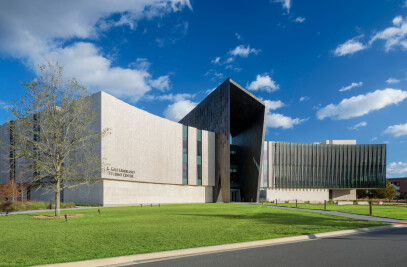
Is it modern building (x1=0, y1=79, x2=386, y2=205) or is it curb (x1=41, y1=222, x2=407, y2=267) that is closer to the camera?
curb (x1=41, y1=222, x2=407, y2=267)

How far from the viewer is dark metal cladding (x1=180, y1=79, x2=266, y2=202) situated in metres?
54.0

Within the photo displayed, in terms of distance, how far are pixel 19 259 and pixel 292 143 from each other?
69.8m

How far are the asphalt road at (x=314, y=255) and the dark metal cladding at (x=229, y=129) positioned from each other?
43070 millimetres

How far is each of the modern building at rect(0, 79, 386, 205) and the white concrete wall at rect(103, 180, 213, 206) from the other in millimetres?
128

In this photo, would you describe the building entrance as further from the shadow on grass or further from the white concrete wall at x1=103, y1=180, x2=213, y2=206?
the shadow on grass

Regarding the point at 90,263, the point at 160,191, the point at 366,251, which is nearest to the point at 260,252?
the point at 366,251

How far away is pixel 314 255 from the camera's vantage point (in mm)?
8406

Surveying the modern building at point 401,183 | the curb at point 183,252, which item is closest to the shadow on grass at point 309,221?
the curb at point 183,252

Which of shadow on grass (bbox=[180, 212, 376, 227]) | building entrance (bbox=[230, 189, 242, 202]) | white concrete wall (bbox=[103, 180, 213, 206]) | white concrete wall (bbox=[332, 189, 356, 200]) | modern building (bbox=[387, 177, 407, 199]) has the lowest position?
modern building (bbox=[387, 177, 407, 199])

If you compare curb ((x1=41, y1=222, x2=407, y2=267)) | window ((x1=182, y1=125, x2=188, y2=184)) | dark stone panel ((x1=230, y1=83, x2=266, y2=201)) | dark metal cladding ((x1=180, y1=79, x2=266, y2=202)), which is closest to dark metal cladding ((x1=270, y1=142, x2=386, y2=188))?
dark stone panel ((x1=230, y1=83, x2=266, y2=201))

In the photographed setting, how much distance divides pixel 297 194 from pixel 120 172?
4738 centimetres

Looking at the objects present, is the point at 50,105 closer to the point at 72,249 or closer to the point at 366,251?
the point at 72,249

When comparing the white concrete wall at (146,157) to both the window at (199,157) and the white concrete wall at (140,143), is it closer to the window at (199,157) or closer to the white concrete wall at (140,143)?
the white concrete wall at (140,143)

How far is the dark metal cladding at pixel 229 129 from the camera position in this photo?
54.0 m
